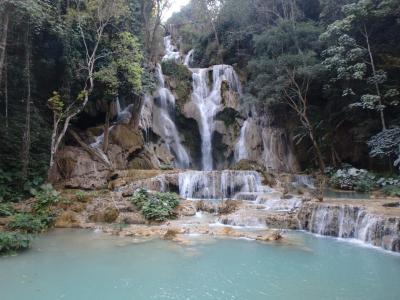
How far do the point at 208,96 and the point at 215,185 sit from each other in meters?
9.19

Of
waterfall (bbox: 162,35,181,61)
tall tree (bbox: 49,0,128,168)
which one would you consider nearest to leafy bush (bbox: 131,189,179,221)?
tall tree (bbox: 49,0,128,168)

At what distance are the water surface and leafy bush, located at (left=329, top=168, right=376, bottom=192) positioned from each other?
7.15 m

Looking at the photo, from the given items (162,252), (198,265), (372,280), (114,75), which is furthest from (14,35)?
(372,280)

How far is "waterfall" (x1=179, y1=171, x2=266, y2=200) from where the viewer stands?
49.0 ft

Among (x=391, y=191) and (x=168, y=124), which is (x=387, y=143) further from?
(x=168, y=124)

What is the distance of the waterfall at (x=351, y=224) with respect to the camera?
7.75 m

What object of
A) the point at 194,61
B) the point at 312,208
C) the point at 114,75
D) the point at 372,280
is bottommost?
the point at 372,280

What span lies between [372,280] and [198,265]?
9.63ft

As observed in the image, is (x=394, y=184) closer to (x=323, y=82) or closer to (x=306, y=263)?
(x=323, y=82)

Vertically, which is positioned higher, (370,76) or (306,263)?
(370,76)

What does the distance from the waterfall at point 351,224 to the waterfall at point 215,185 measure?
5.11 meters

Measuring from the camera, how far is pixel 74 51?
15.1 meters

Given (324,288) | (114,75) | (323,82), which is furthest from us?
(323,82)

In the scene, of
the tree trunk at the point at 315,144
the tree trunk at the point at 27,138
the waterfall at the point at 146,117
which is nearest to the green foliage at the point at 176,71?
the waterfall at the point at 146,117
